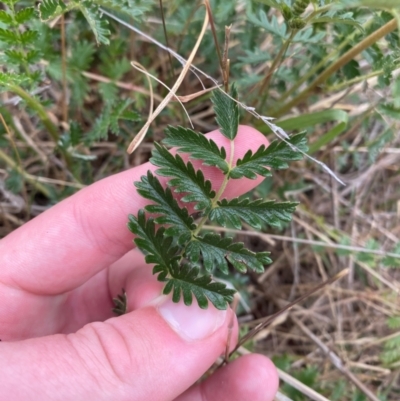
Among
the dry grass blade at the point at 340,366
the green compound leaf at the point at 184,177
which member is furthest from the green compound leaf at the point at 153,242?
the dry grass blade at the point at 340,366

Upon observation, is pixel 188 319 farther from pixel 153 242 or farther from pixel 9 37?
pixel 9 37

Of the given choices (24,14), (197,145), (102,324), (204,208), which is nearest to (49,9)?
(24,14)

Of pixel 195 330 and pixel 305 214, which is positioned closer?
pixel 195 330

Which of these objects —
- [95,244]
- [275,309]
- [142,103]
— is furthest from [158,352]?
[275,309]

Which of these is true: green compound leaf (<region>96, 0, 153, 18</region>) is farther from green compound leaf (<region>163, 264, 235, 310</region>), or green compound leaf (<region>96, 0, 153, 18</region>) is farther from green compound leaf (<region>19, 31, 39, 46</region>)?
green compound leaf (<region>163, 264, 235, 310</region>)

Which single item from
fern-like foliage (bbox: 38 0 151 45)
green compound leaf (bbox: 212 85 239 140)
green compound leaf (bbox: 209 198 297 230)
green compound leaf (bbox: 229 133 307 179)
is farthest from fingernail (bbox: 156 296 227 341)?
fern-like foliage (bbox: 38 0 151 45)

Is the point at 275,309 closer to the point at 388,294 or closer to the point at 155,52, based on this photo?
the point at 388,294
